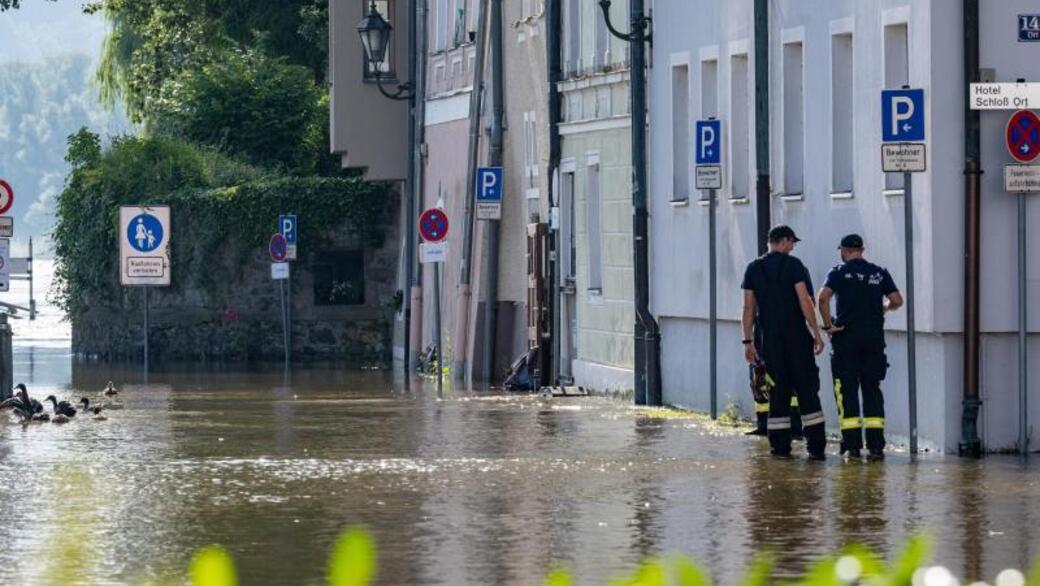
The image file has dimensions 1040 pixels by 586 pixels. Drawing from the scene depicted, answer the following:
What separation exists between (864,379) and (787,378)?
0.64 metres

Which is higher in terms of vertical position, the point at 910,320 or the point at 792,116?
the point at 792,116

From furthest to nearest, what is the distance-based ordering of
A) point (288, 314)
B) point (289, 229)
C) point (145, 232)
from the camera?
point (288, 314) → point (289, 229) → point (145, 232)

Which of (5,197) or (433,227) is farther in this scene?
(433,227)

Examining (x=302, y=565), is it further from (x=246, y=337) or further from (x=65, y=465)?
(x=246, y=337)

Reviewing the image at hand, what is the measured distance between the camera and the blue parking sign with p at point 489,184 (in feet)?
117

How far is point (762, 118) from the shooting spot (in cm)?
2461

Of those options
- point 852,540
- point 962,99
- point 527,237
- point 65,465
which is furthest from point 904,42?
point 527,237

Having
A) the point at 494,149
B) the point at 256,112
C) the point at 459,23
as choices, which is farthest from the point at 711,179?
the point at 256,112

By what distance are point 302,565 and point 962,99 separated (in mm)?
9238

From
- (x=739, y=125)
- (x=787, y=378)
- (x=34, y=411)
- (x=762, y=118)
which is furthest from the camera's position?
(x=34, y=411)

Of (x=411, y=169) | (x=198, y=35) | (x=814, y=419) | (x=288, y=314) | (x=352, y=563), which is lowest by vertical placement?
(x=814, y=419)

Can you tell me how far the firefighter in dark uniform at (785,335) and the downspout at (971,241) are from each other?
1.04 m

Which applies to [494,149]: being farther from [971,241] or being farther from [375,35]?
[971,241]

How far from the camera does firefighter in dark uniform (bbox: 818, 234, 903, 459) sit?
19312mm
